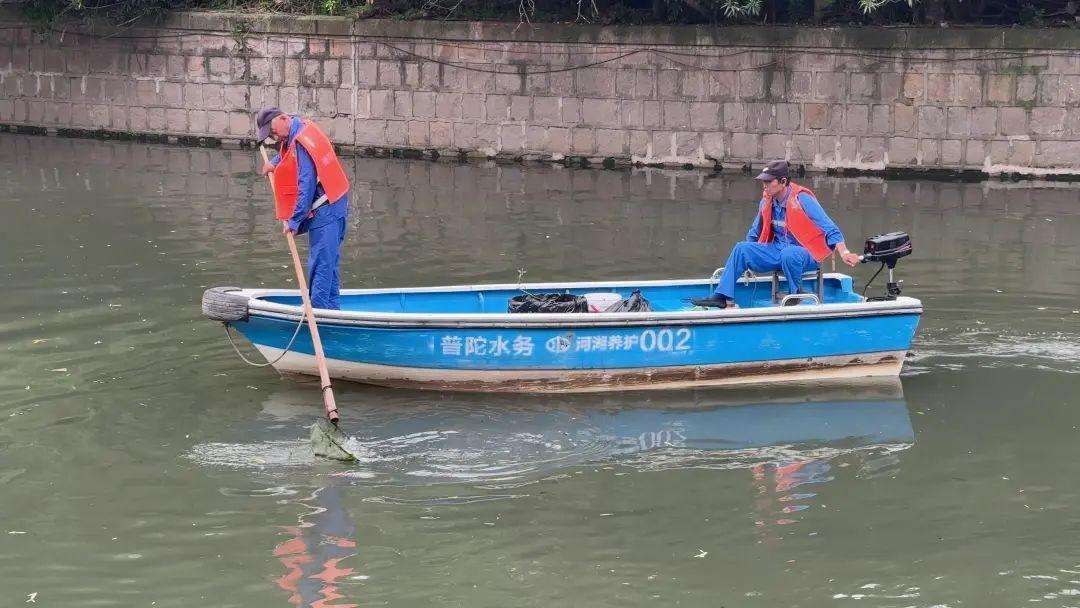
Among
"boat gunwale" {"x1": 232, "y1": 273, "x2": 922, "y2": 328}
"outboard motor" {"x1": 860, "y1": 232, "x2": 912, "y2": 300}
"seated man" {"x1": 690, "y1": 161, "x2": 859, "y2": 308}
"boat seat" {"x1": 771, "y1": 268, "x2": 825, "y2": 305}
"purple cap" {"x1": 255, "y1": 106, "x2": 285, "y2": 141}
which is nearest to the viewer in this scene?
"boat gunwale" {"x1": 232, "y1": 273, "x2": 922, "y2": 328}

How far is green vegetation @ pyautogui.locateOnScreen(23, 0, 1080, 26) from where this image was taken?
19.2 m

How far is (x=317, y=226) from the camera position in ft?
30.2

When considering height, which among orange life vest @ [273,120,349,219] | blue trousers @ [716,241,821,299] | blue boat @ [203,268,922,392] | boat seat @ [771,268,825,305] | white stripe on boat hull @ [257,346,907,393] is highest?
orange life vest @ [273,120,349,219]

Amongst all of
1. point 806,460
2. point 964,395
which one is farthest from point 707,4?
point 806,460

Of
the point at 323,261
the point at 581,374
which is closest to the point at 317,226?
the point at 323,261

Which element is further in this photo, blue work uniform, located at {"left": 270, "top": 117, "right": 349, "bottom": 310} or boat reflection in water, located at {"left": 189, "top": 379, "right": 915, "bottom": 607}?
blue work uniform, located at {"left": 270, "top": 117, "right": 349, "bottom": 310}

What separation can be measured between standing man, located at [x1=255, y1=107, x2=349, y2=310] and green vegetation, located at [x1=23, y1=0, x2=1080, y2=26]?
10.6 meters

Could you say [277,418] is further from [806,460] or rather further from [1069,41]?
[1069,41]

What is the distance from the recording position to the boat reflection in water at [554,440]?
7.54 metres

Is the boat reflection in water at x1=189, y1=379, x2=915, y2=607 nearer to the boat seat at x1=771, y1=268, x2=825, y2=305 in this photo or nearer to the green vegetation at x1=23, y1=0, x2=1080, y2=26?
the boat seat at x1=771, y1=268, x2=825, y2=305

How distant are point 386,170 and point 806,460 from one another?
491 inches

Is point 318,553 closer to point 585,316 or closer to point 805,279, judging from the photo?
point 585,316

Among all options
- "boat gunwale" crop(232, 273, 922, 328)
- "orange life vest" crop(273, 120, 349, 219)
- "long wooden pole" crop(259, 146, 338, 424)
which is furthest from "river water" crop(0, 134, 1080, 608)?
"orange life vest" crop(273, 120, 349, 219)

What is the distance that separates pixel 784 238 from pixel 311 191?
3.36 m
